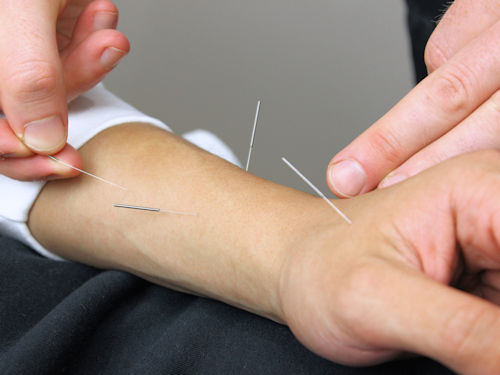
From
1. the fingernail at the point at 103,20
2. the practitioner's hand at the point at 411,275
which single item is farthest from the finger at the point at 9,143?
the practitioner's hand at the point at 411,275

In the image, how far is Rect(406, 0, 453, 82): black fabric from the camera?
1.67 meters

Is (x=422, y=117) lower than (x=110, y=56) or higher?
higher

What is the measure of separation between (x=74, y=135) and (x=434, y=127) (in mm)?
856

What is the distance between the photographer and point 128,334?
3.29ft

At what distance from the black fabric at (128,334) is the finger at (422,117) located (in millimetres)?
347

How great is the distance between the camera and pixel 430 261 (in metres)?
0.77

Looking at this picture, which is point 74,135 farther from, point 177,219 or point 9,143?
point 177,219

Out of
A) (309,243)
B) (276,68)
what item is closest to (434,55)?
(309,243)

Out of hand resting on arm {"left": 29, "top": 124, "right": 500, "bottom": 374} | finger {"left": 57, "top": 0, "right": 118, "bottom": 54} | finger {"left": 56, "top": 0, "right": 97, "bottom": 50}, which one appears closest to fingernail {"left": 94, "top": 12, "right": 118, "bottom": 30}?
finger {"left": 57, "top": 0, "right": 118, "bottom": 54}

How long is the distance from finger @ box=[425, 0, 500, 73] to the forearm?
0.51 metres

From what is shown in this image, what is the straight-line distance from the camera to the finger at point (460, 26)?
3.88 ft

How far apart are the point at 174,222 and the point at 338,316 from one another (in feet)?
1.62

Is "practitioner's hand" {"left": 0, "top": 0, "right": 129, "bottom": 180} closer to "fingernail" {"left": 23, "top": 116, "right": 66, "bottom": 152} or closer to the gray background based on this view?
"fingernail" {"left": 23, "top": 116, "right": 66, "bottom": 152}

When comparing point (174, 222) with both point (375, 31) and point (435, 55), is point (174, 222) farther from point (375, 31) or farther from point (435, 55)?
point (375, 31)
